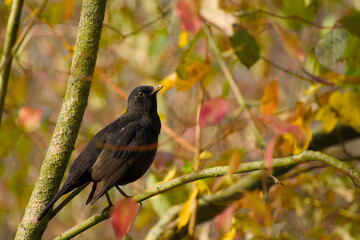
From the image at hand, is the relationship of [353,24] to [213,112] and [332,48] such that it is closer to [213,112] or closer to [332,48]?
[332,48]

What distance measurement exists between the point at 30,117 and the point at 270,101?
1.35m

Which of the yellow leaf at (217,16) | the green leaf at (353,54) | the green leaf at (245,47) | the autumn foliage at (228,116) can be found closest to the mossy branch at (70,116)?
the autumn foliage at (228,116)

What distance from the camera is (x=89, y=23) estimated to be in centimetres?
190

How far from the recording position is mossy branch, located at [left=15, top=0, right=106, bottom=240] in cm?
184

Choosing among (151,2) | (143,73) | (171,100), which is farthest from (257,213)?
(171,100)

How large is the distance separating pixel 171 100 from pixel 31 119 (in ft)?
12.1

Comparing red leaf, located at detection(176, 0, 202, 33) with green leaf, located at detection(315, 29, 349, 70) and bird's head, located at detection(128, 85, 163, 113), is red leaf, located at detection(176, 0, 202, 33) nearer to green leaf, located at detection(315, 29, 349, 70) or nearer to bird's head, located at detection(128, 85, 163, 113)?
green leaf, located at detection(315, 29, 349, 70)

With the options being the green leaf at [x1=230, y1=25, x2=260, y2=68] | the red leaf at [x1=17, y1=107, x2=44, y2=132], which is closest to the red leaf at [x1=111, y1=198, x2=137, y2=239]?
the green leaf at [x1=230, y1=25, x2=260, y2=68]

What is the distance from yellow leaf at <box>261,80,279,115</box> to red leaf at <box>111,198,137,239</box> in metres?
0.63

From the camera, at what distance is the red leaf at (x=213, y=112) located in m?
1.44

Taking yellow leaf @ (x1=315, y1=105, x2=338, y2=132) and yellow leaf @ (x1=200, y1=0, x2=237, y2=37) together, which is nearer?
yellow leaf @ (x1=200, y1=0, x2=237, y2=37)

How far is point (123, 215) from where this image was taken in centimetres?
161

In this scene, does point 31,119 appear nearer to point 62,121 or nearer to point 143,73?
point 62,121

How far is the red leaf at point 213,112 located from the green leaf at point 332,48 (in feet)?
2.00
